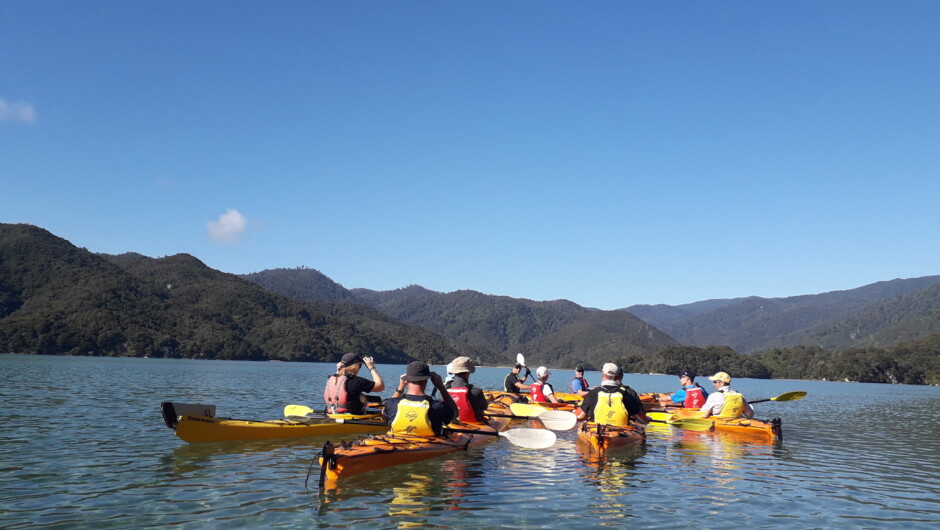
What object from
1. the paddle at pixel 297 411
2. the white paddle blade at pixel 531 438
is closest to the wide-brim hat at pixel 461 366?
the white paddle blade at pixel 531 438

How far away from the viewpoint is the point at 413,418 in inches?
509

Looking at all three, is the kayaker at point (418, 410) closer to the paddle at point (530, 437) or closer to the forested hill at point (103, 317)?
the paddle at point (530, 437)

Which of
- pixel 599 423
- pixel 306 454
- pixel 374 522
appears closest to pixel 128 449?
pixel 306 454

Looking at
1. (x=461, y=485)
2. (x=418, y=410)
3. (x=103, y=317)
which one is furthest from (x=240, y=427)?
(x=103, y=317)

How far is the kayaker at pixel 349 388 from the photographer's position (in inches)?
665

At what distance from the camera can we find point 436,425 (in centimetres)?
1316

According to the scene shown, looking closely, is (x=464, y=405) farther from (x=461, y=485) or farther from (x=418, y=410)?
(x=461, y=485)

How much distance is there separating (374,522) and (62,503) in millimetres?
4836

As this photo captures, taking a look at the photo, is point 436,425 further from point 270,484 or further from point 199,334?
point 199,334

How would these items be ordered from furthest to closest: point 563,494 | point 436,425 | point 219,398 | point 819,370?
point 819,370, point 219,398, point 436,425, point 563,494

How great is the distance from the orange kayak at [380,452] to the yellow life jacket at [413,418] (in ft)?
0.42

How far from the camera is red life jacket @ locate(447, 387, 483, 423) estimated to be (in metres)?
16.2

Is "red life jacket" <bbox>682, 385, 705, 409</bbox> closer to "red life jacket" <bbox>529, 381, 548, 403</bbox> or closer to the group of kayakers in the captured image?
the group of kayakers

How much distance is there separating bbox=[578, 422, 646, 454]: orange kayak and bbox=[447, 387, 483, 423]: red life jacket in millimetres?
2803
